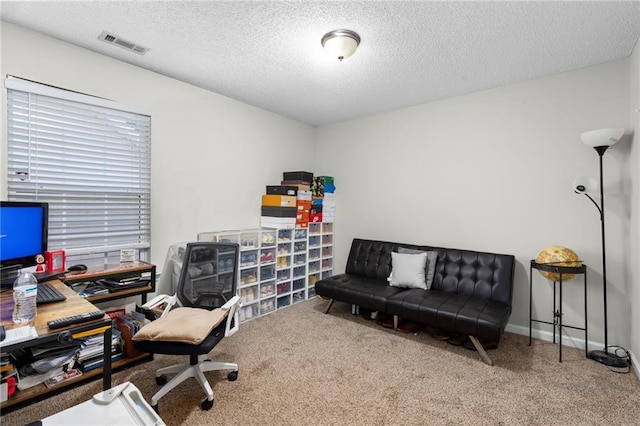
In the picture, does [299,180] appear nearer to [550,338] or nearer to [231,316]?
[231,316]

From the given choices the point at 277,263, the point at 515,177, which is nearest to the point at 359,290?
the point at 277,263

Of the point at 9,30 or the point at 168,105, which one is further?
the point at 168,105

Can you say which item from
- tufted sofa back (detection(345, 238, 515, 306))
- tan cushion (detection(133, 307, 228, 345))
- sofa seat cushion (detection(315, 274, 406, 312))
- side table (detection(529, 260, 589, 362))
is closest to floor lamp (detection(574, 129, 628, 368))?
side table (detection(529, 260, 589, 362))

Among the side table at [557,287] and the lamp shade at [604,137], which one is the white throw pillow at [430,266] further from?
the lamp shade at [604,137]

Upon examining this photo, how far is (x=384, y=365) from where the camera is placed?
2.43 meters

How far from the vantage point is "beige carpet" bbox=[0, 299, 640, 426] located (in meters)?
1.83

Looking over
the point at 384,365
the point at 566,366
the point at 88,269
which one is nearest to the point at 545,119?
the point at 566,366

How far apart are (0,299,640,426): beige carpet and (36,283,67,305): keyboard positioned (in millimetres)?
749

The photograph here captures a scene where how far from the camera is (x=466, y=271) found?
3.16 metres

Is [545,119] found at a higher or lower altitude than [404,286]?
higher

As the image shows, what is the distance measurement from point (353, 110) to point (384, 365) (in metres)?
2.96

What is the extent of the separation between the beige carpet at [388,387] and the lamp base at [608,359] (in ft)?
0.21

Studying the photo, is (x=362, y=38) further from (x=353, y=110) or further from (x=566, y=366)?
(x=566, y=366)

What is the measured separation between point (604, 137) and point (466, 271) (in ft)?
5.22
